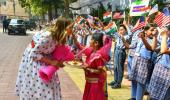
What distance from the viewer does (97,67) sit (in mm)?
6477

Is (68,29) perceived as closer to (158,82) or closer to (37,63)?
(37,63)

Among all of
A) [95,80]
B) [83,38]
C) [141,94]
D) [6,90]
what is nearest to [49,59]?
[95,80]

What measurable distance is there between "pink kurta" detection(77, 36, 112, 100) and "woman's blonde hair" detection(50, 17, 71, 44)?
91 centimetres

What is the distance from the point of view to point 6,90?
9.59 meters

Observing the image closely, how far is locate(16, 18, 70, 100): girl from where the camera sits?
5.60m

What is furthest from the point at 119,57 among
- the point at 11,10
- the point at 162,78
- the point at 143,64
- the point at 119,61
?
the point at 11,10

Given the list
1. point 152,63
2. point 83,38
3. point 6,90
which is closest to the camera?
point 152,63

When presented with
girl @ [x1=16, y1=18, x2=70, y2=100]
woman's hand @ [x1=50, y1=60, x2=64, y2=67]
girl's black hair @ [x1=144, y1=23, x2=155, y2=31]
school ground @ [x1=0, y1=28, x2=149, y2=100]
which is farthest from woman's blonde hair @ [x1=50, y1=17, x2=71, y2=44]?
school ground @ [x1=0, y1=28, x2=149, y2=100]

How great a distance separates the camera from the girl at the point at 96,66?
6.43 metres

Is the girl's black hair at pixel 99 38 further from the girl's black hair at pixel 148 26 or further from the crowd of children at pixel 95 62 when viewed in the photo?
the girl's black hair at pixel 148 26

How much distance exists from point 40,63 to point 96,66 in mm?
1068

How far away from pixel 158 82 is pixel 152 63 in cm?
147

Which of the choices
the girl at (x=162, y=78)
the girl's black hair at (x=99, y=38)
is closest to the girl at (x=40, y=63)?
the girl's black hair at (x=99, y=38)

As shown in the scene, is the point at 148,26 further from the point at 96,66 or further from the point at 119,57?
the point at 119,57
